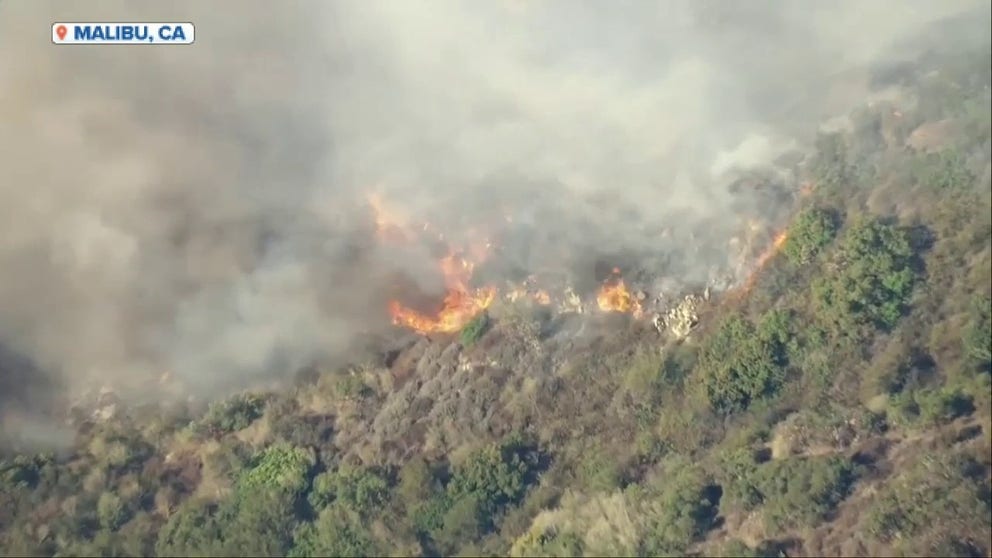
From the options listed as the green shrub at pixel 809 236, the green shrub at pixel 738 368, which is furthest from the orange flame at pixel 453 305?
the green shrub at pixel 809 236

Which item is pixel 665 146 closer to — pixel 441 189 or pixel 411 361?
pixel 441 189

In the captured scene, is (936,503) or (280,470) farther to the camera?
(280,470)

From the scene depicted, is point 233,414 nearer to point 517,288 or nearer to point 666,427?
point 517,288

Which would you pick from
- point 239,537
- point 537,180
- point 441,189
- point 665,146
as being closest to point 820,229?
point 665,146

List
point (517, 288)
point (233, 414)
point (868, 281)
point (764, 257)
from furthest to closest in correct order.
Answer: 1. point (517, 288)
2. point (233, 414)
3. point (764, 257)
4. point (868, 281)

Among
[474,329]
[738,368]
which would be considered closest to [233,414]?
[474,329]

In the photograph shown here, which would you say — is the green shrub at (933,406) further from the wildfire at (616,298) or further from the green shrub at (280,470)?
the green shrub at (280,470)
